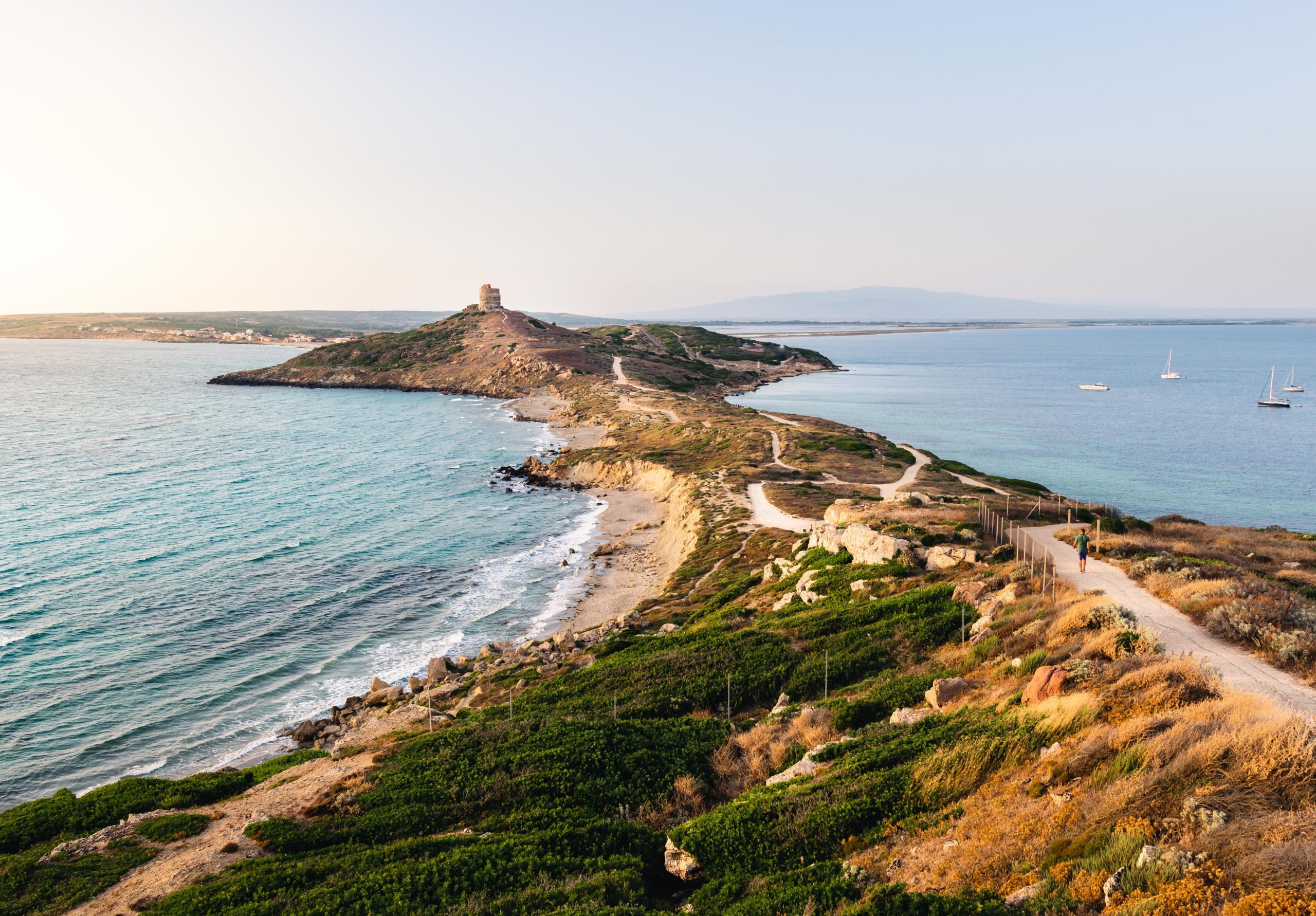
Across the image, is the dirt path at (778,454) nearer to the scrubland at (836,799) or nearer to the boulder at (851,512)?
the boulder at (851,512)

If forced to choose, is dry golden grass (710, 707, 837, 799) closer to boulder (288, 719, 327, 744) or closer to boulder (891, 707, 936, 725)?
boulder (891, 707, 936, 725)

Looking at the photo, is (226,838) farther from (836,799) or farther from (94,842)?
(836,799)

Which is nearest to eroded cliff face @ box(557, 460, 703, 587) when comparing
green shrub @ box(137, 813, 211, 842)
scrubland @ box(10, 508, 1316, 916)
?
scrubland @ box(10, 508, 1316, 916)

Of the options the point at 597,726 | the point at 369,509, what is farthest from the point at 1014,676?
the point at 369,509

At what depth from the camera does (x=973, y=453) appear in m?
85.7

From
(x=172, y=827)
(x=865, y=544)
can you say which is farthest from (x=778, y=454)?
(x=172, y=827)

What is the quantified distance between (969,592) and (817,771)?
11.9 m

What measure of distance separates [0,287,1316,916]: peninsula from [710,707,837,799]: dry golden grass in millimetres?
78

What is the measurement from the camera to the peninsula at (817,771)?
9438 millimetres

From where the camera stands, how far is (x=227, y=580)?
1699 inches

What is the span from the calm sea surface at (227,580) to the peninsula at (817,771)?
510 cm

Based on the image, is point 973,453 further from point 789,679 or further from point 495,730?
point 495,730

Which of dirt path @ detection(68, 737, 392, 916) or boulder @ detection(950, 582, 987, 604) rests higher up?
boulder @ detection(950, 582, 987, 604)

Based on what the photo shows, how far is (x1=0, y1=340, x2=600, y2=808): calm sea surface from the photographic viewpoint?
28.7 m
